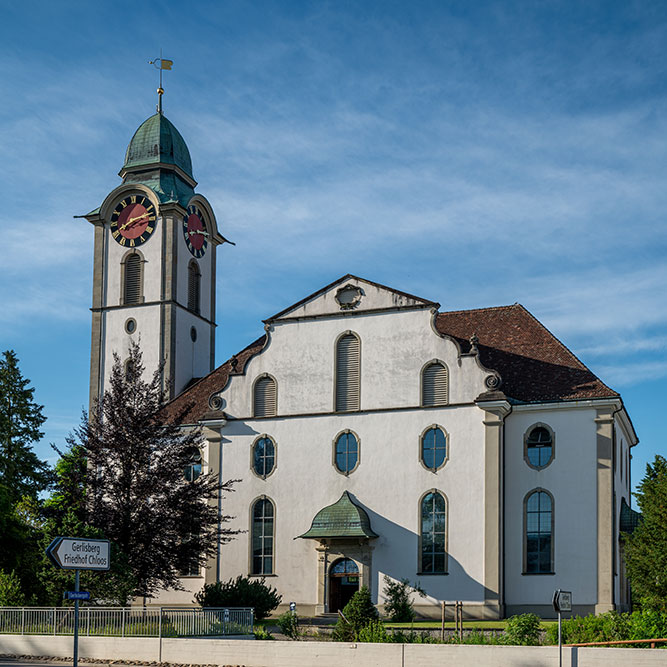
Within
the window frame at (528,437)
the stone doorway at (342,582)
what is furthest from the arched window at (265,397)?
the window frame at (528,437)

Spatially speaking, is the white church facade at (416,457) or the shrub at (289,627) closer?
the shrub at (289,627)

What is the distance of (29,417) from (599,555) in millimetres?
37182

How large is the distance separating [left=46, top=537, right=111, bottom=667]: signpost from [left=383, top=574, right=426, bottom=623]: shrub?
19479 millimetres

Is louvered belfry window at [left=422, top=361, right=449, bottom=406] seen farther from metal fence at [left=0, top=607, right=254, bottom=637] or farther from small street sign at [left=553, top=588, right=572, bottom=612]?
small street sign at [left=553, top=588, right=572, bottom=612]

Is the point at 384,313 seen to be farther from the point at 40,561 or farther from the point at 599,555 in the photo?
the point at 40,561

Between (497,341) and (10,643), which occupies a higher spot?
(497,341)

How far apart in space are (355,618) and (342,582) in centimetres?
1150

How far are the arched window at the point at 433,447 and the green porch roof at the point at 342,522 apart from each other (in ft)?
10.4

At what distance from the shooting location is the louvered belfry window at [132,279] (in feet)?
167

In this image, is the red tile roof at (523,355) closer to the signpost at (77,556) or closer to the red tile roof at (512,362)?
the red tile roof at (512,362)

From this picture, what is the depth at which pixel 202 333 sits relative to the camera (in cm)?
5256

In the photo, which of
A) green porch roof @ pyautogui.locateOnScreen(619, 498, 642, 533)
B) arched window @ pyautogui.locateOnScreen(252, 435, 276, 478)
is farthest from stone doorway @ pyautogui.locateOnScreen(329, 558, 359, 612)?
green porch roof @ pyautogui.locateOnScreen(619, 498, 642, 533)

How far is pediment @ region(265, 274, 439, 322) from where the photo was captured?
4200cm

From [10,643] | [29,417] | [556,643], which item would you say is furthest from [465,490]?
[29,417]
